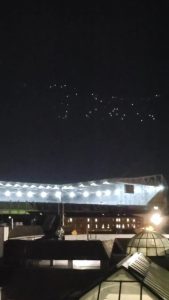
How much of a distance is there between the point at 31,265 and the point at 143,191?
82381 millimetres

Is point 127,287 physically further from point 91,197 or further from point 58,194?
point 91,197

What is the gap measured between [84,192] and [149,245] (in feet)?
299

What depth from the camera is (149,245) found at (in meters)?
27.8

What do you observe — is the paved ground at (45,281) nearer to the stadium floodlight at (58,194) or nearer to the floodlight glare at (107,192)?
the floodlight glare at (107,192)

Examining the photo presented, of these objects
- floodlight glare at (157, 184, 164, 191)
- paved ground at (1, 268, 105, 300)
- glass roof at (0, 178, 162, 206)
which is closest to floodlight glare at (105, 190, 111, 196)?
glass roof at (0, 178, 162, 206)

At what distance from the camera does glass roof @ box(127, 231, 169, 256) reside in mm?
27500

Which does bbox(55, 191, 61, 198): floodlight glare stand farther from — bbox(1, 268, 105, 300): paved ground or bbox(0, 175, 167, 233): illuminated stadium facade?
bbox(1, 268, 105, 300): paved ground

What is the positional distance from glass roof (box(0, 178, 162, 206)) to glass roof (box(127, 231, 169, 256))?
78157 millimetres

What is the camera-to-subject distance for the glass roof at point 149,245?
90.2 feet

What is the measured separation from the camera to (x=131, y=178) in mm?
112188

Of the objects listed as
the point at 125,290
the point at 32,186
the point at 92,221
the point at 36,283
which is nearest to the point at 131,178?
the point at 32,186

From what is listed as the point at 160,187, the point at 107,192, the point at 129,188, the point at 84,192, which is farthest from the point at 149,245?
the point at 84,192

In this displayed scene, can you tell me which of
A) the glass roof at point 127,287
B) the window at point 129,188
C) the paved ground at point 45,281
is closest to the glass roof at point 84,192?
the window at point 129,188

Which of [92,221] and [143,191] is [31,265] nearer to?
[92,221]
